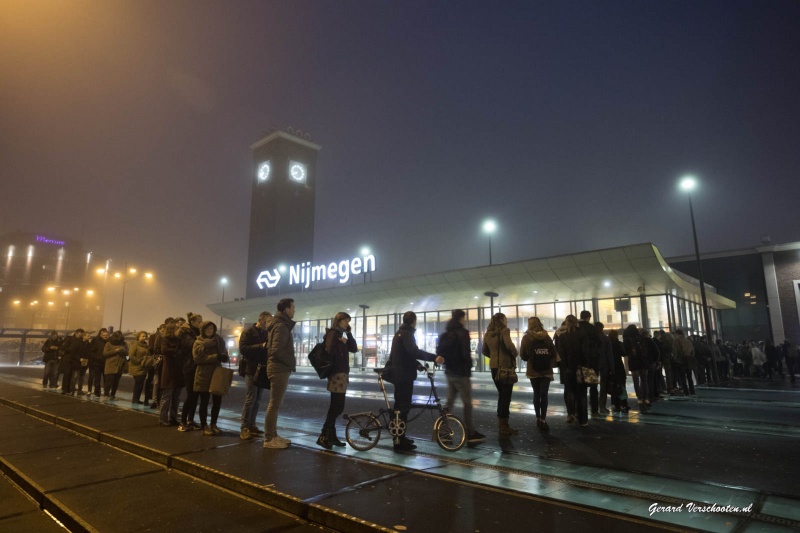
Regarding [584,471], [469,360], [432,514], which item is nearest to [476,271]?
[469,360]

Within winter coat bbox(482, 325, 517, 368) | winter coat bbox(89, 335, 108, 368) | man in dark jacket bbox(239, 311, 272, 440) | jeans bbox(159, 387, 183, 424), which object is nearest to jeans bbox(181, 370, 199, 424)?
jeans bbox(159, 387, 183, 424)

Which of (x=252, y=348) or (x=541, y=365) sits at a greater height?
(x=252, y=348)

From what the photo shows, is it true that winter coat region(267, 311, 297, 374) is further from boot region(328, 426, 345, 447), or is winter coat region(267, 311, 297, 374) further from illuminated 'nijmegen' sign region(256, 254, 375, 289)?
illuminated 'nijmegen' sign region(256, 254, 375, 289)

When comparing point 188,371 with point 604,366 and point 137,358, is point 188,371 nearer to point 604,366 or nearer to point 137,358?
point 137,358

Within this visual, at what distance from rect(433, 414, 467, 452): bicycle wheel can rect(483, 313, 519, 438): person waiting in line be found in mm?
1175

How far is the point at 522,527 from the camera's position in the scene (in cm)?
362

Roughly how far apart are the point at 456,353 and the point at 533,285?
19.6 meters

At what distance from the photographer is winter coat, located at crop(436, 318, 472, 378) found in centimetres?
738

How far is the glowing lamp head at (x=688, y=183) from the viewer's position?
22172 mm

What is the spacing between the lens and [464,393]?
728 cm

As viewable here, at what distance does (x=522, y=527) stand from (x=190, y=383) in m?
6.56

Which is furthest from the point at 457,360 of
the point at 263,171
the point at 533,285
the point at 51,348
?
the point at 263,171

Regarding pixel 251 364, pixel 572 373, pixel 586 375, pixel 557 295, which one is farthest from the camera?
pixel 557 295

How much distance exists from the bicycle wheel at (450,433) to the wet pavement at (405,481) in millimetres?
182
